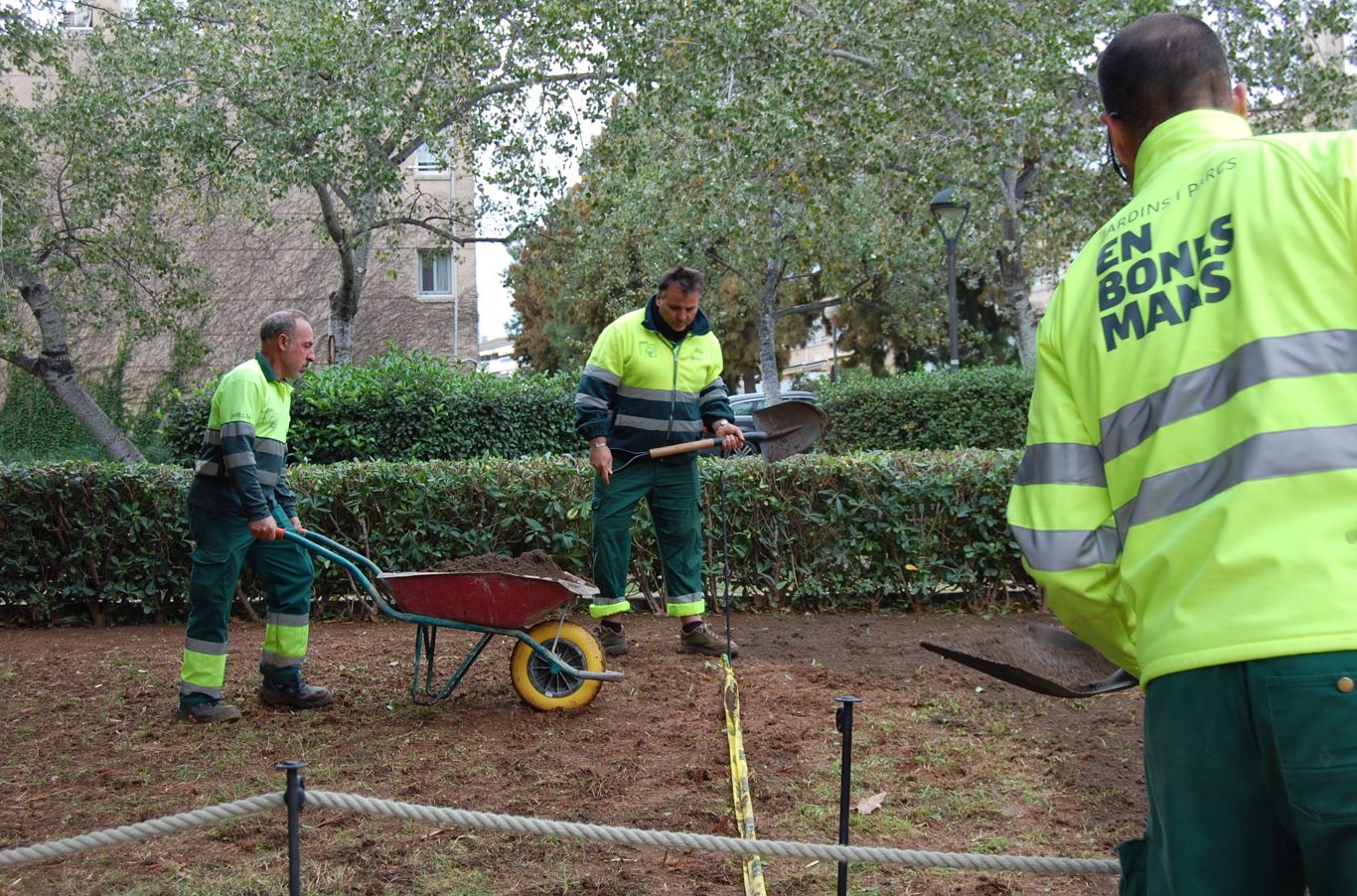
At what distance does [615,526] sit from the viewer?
19.6 feet

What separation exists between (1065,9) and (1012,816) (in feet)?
43.1

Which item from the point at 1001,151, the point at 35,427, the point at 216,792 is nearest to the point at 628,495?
the point at 216,792

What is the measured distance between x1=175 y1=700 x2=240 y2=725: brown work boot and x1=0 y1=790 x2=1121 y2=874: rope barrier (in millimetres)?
2669

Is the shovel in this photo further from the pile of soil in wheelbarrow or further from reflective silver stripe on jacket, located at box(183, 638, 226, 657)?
reflective silver stripe on jacket, located at box(183, 638, 226, 657)

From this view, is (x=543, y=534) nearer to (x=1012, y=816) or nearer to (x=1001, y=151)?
(x=1012, y=816)

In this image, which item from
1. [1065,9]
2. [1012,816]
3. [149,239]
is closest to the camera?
[1012,816]

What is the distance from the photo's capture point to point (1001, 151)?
13.5 meters

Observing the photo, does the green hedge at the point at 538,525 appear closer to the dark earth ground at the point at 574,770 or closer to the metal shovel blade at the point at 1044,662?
the dark earth ground at the point at 574,770

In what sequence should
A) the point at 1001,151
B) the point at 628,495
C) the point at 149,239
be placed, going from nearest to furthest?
the point at 628,495
the point at 1001,151
the point at 149,239

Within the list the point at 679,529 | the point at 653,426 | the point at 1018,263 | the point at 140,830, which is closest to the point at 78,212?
the point at 653,426

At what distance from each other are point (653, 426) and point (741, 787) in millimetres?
2453

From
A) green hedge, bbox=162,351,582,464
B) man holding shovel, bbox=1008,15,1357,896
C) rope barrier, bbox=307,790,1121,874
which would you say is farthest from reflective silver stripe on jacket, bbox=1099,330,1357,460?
green hedge, bbox=162,351,582,464

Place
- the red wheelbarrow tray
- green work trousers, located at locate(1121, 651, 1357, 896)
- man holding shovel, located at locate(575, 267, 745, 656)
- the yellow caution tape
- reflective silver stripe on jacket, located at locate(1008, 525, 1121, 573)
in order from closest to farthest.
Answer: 1. green work trousers, located at locate(1121, 651, 1357, 896)
2. reflective silver stripe on jacket, located at locate(1008, 525, 1121, 573)
3. the yellow caution tape
4. the red wheelbarrow tray
5. man holding shovel, located at locate(575, 267, 745, 656)

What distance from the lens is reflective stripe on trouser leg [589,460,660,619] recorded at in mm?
5953
